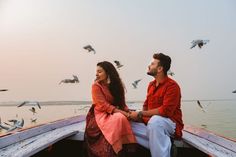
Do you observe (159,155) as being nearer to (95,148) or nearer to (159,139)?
(159,139)

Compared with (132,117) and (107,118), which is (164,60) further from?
(107,118)

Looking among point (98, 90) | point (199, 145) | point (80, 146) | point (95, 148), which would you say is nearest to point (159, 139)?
point (199, 145)

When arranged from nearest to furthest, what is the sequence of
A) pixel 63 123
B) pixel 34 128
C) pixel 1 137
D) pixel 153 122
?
pixel 1 137 < pixel 153 122 < pixel 34 128 < pixel 63 123

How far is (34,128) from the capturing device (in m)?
3.17

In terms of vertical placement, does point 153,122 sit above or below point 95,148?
above

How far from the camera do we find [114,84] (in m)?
3.30

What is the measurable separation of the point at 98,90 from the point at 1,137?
38.1 inches

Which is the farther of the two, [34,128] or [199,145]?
[34,128]

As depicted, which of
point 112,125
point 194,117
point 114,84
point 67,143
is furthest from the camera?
point 194,117

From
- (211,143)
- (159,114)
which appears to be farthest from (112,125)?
(211,143)

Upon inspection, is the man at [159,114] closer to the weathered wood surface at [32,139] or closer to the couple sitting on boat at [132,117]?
the couple sitting on boat at [132,117]

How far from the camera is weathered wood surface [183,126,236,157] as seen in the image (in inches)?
102

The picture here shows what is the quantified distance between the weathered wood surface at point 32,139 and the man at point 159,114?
2.26ft

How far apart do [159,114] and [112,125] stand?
0.41 meters
